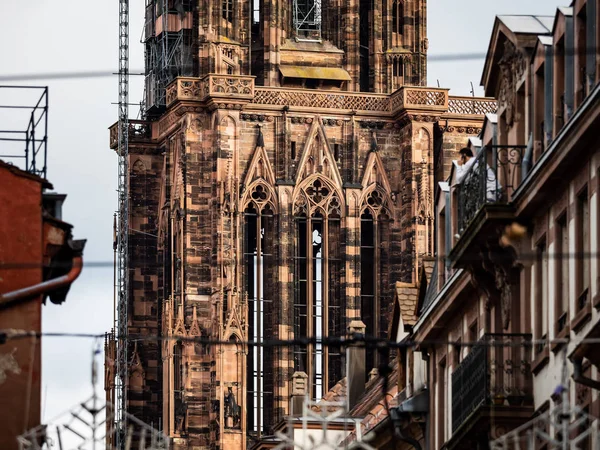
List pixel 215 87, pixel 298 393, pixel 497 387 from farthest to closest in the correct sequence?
pixel 215 87
pixel 298 393
pixel 497 387

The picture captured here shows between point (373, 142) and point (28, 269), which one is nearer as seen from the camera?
point (28, 269)

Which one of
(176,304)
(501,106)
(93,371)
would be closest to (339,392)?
(176,304)

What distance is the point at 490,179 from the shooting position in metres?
45.7

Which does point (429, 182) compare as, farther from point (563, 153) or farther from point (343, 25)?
point (563, 153)

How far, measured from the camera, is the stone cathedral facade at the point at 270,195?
108188 millimetres

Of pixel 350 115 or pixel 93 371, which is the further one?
pixel 350 115

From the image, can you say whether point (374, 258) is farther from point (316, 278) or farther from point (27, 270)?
point (27, 270)

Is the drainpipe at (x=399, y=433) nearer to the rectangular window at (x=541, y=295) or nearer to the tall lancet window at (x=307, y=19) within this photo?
the rectangular window at (x=541, y=295)

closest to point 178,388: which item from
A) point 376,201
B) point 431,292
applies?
point 376,201

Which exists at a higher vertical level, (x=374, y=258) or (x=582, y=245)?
(x=374, y=258)

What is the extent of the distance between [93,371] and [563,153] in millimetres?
8595

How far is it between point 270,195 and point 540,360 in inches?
2588

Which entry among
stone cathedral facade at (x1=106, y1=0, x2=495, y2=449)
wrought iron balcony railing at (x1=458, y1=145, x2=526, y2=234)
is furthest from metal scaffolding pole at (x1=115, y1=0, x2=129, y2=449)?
wrought iron balcony railing at (x1=458, y1=145, x2=526, y2=234)

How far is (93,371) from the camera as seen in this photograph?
34.5 meters
